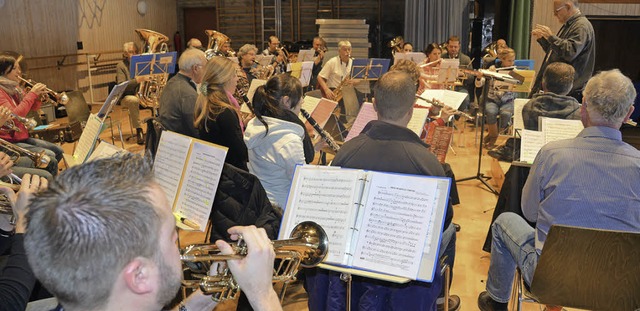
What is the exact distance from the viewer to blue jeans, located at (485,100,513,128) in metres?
7.45

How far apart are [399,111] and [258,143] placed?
38.7 inches

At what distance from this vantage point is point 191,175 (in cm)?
264

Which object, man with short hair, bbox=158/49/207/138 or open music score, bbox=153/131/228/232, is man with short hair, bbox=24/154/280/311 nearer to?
open music score, bbox=153/131/228/232

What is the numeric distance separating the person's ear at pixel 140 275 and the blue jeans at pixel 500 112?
6880 mm

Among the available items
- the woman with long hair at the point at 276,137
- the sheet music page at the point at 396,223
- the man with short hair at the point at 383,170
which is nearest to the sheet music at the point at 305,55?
the woman with long hair at the point at 276,137

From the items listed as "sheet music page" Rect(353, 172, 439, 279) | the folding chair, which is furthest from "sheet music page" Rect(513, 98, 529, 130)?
"sheet music page" Rect(353, 172, 439, 279)

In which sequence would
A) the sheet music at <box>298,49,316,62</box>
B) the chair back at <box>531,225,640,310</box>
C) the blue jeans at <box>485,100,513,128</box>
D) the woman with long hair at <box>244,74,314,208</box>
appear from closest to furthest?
the chair back at <box>531,225,640,310</box> → the woman with long hair at <box>244,74,314,208</box> → the blue jeans at <box>485,100,513,128</box> → the sheet music at <box>298,49,316,62</box>

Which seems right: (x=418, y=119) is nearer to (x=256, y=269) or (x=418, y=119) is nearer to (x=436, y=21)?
(x=256, y=269)

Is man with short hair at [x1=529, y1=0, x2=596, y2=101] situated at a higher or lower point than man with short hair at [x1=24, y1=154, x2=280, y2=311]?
higher

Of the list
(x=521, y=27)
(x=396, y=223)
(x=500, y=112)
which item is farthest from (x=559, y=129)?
(x=521, y=27)

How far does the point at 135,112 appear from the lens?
8.12 metres

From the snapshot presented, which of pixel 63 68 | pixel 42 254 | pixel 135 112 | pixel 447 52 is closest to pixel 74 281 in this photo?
pixel 42 254

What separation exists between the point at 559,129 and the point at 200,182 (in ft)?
7.83

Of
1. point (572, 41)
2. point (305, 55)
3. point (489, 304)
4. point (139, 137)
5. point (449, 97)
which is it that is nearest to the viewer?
point (489, 304)
